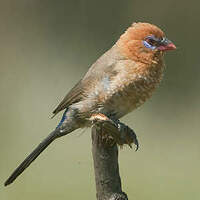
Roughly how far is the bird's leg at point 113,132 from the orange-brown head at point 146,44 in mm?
631

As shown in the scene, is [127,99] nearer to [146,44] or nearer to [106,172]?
[146,44]

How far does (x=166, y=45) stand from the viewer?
5.77 meters

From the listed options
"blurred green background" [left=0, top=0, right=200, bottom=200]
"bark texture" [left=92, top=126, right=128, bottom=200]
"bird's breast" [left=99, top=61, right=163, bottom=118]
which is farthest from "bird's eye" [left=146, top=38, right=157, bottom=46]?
"blurred green background" [left=0, top=0, right=200, bottom=200]

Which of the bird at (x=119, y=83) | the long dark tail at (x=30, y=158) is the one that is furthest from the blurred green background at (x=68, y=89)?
the bird at (x=119, y=83)

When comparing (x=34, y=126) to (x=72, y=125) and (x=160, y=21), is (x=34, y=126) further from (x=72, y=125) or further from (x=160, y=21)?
(x=72, y=125)

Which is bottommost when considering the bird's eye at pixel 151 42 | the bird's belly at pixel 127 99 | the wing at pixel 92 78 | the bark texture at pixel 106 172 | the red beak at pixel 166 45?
the bark texture at pixel 106 172

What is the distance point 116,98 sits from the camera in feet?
18.2

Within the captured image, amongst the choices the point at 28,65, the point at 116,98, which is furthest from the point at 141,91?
the point at 28,65

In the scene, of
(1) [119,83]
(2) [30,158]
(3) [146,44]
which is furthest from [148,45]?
(2) [30,158]

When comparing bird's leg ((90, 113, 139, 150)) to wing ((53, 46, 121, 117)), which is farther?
A: wing ((53, 46, 121, 117))

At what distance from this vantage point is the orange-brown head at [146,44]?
575cm

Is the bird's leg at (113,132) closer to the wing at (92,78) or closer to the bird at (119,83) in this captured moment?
the bird at (119,83)

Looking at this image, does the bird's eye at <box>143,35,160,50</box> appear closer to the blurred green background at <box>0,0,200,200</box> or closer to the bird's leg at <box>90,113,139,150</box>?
the bird's leg at <box>90,113,139,150</box>

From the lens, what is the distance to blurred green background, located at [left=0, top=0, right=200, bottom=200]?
7.88m
